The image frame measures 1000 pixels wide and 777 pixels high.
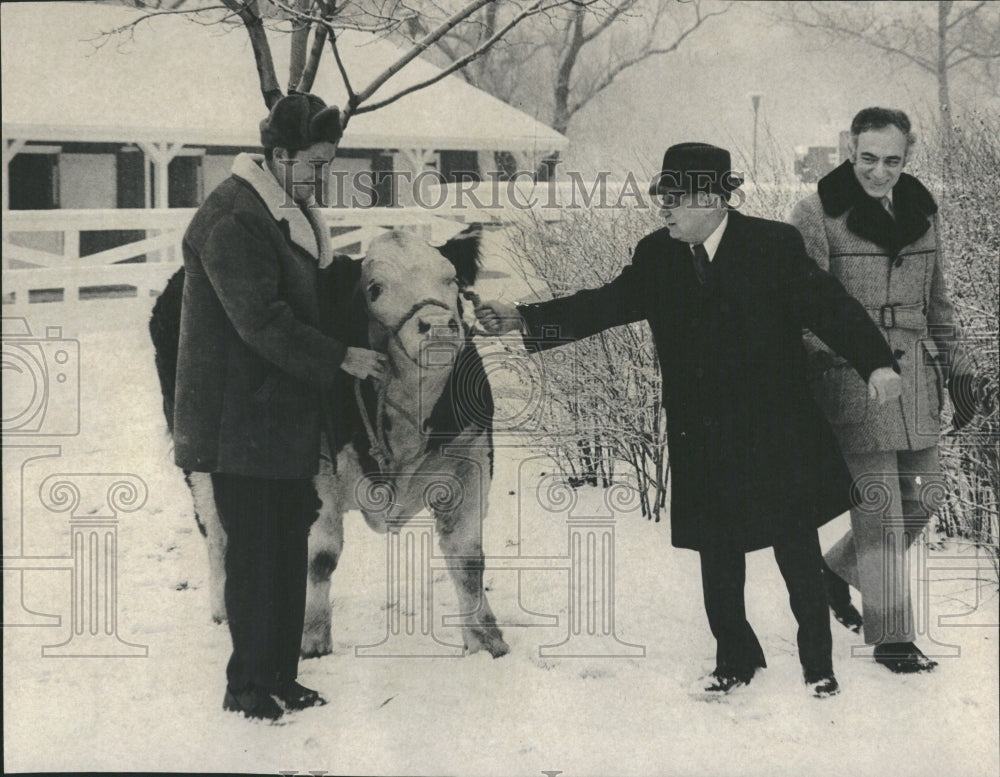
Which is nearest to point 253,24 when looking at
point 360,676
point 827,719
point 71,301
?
point 71,301

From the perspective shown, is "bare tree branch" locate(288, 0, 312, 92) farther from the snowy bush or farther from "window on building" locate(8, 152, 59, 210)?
"window on building" locate(8, 152, 59, 210)

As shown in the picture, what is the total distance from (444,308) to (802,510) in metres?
1.75

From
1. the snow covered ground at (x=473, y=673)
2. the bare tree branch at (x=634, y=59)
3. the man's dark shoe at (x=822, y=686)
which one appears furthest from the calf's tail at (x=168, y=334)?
the man's dark shoe at (x=822, y=686)

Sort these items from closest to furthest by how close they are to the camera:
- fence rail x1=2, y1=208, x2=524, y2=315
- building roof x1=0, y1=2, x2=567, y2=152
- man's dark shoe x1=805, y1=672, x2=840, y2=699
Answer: man's dark shoe x1=805, y1=672, x2=840, y2=699 < fence rail x1=2, y1=208, x2=524, y2=315 < building roof x1=0, y1=2, x2=567, y2=152

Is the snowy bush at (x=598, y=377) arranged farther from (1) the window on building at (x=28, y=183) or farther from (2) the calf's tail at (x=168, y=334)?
(1) the window on building at (x=28, y=183)

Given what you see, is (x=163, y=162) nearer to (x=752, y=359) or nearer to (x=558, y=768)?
(x=752, y=359)

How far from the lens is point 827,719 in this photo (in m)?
4.75

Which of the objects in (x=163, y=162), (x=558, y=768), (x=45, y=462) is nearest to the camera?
(x=558, y=768)

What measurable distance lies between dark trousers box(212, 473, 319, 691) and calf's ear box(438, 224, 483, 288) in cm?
115

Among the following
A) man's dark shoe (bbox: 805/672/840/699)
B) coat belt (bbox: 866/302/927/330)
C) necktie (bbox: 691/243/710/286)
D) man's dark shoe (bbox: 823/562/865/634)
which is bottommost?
man's dark shoe (bbox: 805/672/840/699)

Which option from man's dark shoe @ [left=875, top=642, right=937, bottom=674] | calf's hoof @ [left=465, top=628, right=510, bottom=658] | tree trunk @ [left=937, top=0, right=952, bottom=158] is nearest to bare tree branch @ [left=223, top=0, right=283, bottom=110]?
calf's hoof @ [left=465, top=628, right=510, bottom=658]

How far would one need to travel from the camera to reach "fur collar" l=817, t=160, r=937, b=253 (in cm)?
464

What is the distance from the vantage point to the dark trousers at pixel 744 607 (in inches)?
181

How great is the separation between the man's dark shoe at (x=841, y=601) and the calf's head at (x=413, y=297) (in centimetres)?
198
